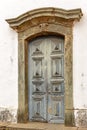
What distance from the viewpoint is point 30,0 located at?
7.59 meters

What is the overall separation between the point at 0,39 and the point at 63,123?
9.61 ft

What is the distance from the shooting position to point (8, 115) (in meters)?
7.59

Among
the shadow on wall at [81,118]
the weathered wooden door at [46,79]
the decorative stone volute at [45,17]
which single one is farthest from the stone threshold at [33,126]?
the decorative stone volute at [45,17]

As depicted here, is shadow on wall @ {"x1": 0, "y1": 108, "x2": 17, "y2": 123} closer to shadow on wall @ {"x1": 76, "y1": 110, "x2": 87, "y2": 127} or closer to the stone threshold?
the stone threshold

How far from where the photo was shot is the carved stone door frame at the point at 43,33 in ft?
23.0

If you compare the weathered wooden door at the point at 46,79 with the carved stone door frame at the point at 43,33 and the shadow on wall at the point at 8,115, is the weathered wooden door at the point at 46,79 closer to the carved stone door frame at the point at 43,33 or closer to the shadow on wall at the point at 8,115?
the carved stone door frame at the point at 43,33

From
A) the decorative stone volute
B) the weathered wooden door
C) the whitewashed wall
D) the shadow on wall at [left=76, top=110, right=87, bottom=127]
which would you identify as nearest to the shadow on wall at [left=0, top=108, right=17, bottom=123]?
the whitewashed wall

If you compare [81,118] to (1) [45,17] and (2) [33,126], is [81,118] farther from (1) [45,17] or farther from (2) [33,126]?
(1) [45,17]

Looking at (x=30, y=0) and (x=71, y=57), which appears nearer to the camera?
(x=71, y=57)

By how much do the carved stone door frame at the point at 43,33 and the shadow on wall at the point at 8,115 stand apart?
15cm

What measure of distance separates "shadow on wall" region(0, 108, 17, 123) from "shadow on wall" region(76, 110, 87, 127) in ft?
5.75

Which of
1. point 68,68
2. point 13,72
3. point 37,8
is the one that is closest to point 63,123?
point 68,68

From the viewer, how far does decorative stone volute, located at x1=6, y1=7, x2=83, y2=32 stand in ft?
22.6

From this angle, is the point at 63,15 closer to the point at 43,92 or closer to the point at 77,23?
the point at 77,23
